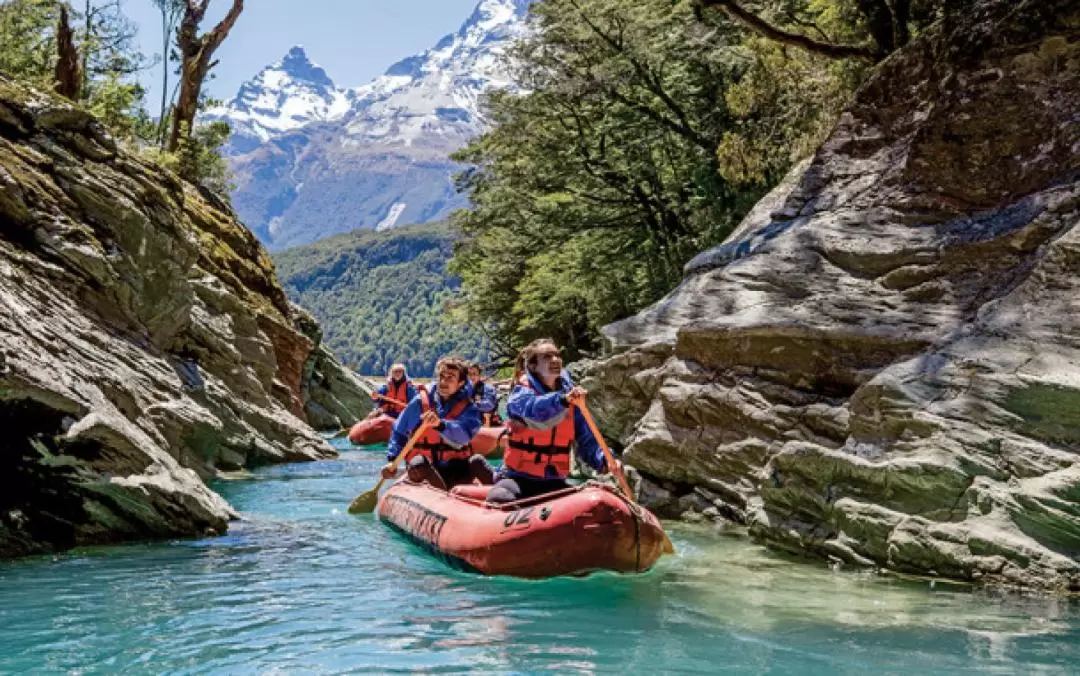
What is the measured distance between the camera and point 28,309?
29.3 ft

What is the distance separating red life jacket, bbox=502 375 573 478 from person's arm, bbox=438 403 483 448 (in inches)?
82.6

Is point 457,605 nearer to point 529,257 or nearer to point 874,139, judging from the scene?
point 874,139

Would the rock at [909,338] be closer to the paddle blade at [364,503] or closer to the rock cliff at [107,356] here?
the paddle blade at [364,503]

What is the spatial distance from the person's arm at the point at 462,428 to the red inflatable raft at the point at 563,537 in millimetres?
2444

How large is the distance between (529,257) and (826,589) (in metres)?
26.2

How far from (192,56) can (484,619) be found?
70.2ft

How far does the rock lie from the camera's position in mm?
7324

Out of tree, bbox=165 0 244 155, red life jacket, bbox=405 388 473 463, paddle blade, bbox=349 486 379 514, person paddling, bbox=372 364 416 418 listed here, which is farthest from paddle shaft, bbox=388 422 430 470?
tree, bbox=165 0 244 155

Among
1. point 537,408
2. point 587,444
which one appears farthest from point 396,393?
point 537,408

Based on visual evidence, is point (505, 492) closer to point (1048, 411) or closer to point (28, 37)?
point (1048, 411)

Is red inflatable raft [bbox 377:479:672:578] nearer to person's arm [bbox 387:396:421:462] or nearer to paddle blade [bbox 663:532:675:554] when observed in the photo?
paddle blade [bbox 663:532:675:554]

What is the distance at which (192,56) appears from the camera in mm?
23781

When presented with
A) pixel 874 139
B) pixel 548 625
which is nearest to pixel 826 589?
pixel 548 625

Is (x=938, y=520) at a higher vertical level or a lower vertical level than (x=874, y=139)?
lower
